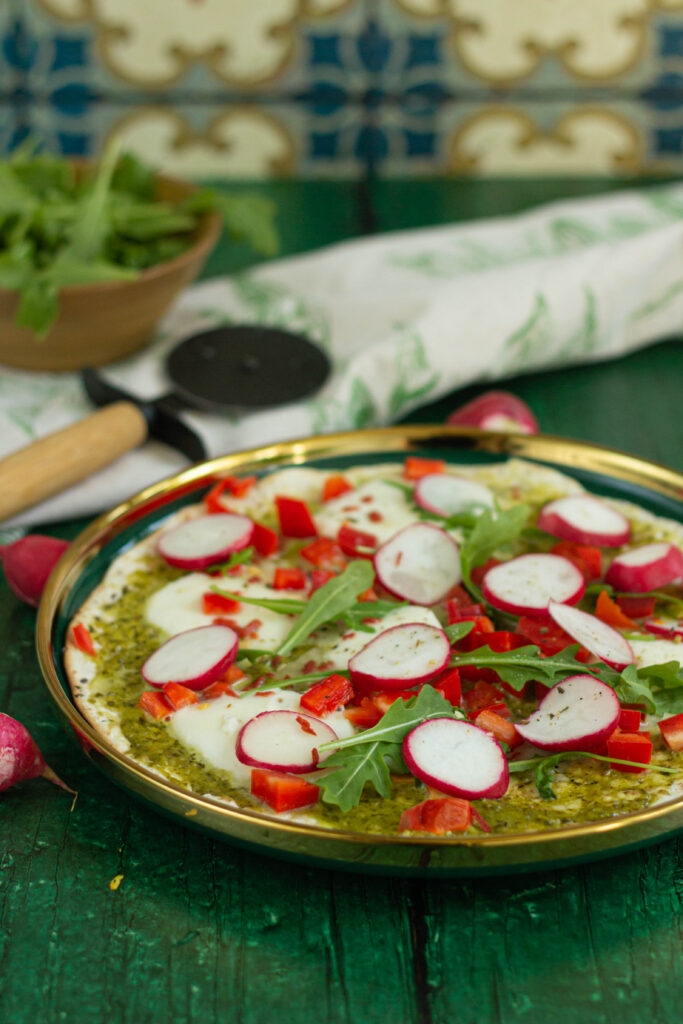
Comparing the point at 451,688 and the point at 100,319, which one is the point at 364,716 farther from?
the point at 100,319

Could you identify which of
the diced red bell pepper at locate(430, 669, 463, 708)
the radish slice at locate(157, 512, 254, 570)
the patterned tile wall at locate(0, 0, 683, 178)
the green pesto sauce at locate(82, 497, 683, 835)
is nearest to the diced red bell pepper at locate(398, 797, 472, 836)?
the green pesto sauce at locate(82, 497, 683, 835)

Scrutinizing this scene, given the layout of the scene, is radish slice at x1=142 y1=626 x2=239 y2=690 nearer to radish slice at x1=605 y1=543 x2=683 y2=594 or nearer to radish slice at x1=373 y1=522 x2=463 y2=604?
radish slice at x1=373 y1=522 x2=463 y2=604

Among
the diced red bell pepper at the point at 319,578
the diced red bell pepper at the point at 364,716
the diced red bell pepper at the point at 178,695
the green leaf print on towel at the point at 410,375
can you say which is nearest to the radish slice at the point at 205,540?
the diced red bell pepper at the point at 319,578

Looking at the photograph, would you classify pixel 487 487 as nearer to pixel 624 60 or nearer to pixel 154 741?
pixel 154 741

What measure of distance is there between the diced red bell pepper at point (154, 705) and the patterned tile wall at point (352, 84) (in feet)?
10.5

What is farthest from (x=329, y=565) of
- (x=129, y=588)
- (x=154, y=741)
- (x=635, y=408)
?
(x=635, y=408)

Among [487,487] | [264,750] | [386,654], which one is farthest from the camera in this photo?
[487,487]

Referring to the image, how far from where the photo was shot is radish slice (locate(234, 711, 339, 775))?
1.40 meters

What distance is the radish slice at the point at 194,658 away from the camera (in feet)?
5.16

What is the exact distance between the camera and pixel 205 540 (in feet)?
6.27

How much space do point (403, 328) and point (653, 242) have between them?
711 millimetres

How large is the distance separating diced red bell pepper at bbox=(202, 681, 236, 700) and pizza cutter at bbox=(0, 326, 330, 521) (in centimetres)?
70

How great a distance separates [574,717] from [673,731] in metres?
0.13

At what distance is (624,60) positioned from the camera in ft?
14.4
